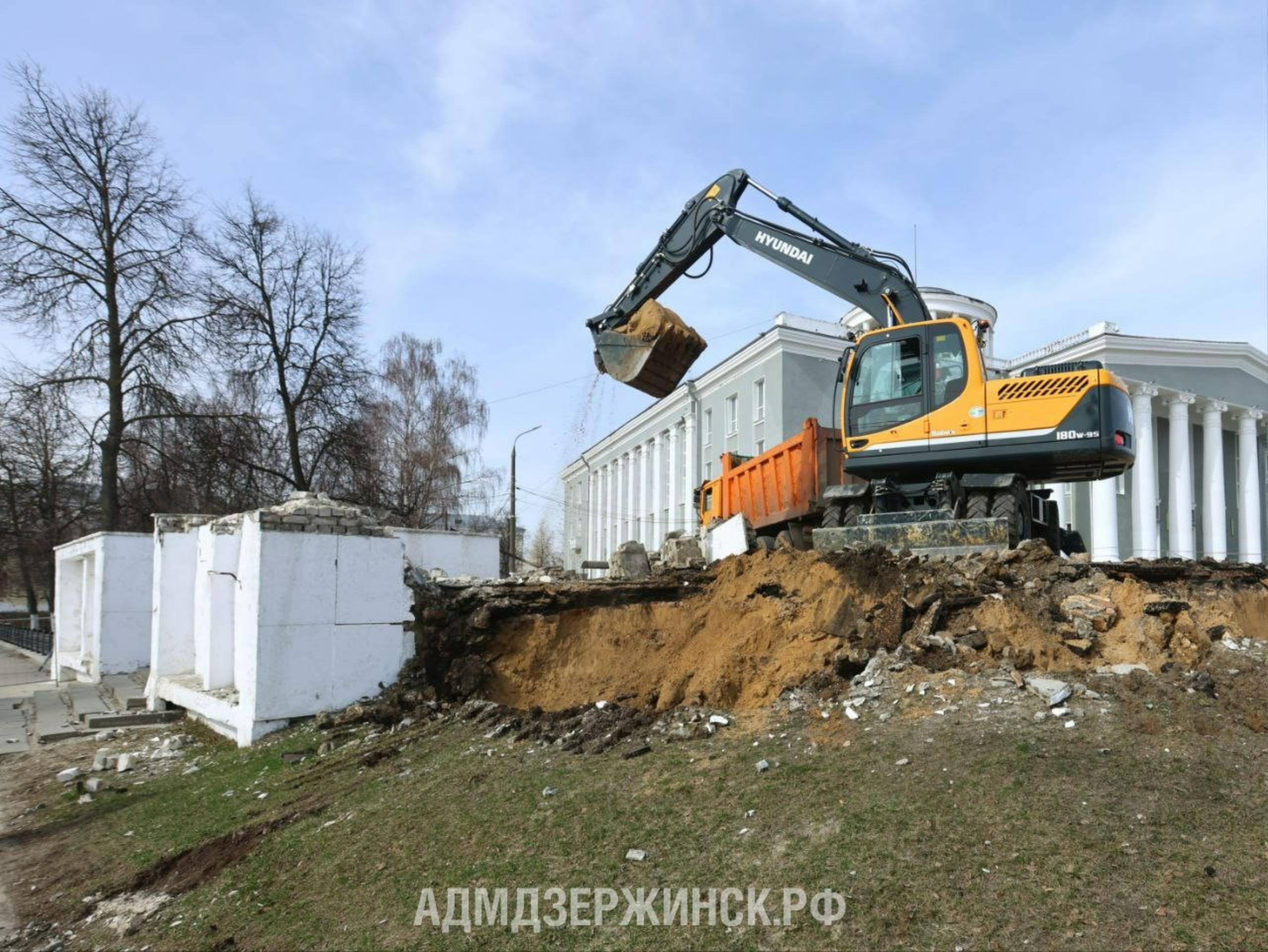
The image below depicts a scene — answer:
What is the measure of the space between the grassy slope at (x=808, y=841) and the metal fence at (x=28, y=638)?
21.3 m

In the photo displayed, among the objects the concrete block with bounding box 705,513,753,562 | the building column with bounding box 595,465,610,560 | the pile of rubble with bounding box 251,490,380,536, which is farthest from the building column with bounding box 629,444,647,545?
the pile of rubble with bounding box 251,490,380,536

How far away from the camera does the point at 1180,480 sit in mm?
29141

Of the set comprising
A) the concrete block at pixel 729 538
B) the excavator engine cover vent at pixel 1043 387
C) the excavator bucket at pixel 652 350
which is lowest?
the concrete block at pixel 729 538

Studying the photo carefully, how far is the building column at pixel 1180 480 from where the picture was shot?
29.0 m

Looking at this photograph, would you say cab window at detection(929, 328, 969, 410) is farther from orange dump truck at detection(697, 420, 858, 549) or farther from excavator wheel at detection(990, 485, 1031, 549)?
orange dump truck at detection(697, 420, 858, 549)

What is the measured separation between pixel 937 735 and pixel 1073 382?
5587mm

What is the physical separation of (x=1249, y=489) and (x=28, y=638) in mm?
41011

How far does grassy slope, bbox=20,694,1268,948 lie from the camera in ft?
12.2

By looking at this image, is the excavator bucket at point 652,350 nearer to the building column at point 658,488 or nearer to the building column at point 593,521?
the building column at point 658,488

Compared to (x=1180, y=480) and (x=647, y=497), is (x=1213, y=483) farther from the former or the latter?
(x=647, y=497)

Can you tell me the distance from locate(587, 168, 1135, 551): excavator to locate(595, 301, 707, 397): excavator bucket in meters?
0.02

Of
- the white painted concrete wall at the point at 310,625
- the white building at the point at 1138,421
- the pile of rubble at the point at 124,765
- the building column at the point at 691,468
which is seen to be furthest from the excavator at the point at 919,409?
the building column at the point at 691,468

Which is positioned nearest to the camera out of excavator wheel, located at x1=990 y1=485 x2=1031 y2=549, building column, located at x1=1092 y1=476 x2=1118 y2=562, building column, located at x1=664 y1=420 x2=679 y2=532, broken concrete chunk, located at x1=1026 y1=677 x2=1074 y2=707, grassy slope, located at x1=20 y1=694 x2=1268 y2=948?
grassy slope, located at x1=20 y1=694 x2=1268 y2=948

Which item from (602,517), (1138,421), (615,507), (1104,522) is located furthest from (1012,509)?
(602,517)
